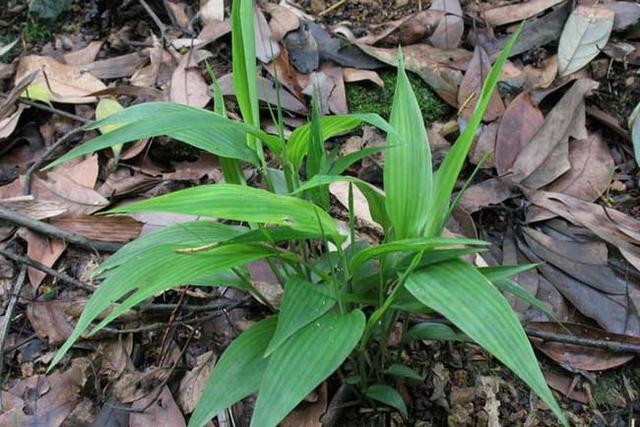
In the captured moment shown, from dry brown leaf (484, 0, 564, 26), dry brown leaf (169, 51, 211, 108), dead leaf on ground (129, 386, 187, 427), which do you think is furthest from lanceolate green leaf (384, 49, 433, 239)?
dry brown leaf (484, 0, 564, 26)

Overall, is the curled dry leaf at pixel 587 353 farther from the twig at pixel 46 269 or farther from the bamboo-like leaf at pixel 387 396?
the twig at pixel 46 269

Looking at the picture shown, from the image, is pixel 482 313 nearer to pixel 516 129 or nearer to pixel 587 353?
pixel 587 353

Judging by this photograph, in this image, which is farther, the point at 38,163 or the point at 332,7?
the point at 332,7

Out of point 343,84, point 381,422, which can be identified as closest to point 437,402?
point 381,422

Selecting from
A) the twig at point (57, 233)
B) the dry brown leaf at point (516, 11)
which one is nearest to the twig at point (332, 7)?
the dry brown leaf at point (516, 11)

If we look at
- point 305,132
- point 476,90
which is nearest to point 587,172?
point 476,90

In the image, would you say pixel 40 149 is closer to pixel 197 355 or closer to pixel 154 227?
pixel 154 227

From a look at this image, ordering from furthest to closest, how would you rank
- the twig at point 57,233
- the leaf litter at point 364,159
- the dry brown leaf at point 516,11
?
1. the dry brown leaf at point 516,11
2. the twig at point 57,233
3. the leaf litter at point 364,159
